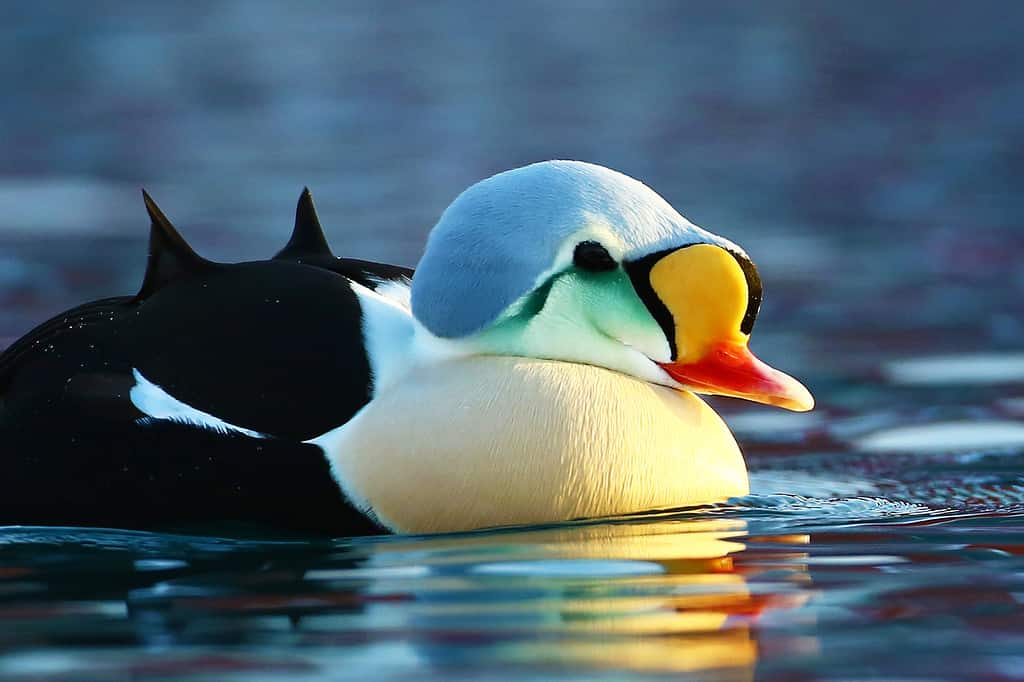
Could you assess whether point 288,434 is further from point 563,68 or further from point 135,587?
point 563,68

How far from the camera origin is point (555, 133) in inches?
463

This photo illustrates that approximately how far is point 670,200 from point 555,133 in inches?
74.6

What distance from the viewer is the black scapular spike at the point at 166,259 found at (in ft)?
13.8

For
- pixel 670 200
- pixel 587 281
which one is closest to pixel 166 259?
pixel 587 281

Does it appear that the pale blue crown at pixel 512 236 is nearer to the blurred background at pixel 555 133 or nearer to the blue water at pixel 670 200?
the blue water at pixel 670 200

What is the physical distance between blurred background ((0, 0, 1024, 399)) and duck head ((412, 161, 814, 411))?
2.03 metres

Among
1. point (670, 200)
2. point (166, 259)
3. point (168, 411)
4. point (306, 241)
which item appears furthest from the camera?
point (670, 200)

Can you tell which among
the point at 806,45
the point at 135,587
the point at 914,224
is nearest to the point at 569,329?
the point at 135,587

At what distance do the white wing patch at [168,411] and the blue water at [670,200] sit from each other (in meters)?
0.21

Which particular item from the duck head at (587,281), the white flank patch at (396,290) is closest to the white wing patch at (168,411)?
the duck head at (587,281)

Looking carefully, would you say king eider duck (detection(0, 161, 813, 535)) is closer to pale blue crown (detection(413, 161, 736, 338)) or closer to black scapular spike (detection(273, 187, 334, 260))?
pale blue crown (detection(413, 161, 736, 338))

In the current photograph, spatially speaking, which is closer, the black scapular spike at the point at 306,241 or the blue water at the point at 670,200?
the blue water at the point at 670,200

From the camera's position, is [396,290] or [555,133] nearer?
[396,290]

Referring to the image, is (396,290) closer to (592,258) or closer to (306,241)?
(306,241)
